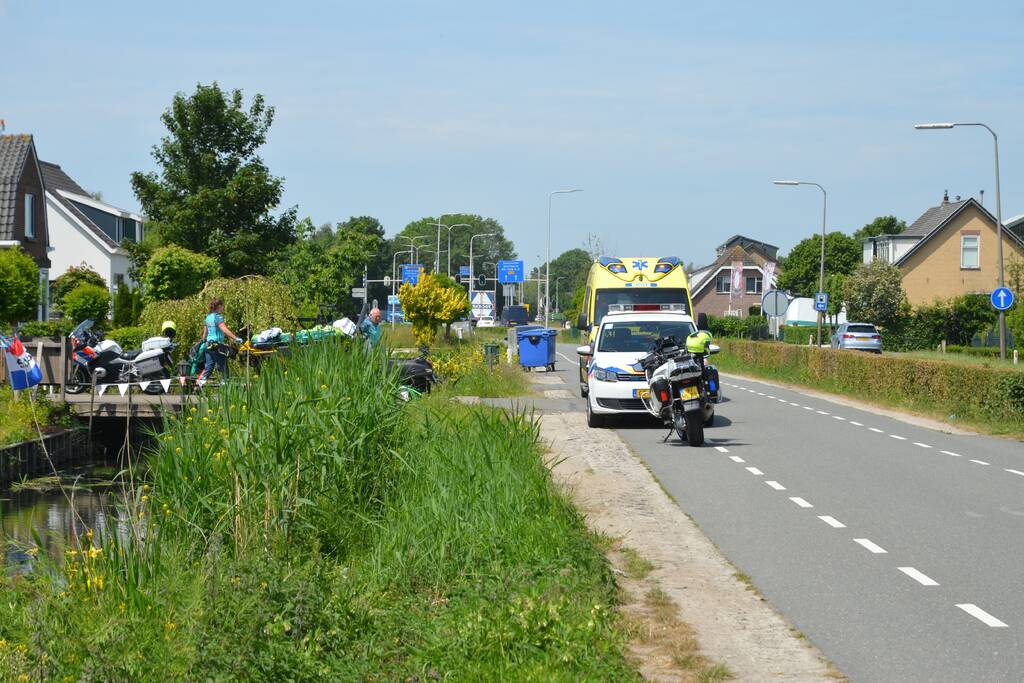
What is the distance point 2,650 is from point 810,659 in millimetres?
4126

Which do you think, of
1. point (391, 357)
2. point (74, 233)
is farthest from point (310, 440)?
point (74, 233)

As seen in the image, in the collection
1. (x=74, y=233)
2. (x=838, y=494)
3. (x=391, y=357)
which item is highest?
(x=74, y=233)

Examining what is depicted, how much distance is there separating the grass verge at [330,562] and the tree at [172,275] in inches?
928

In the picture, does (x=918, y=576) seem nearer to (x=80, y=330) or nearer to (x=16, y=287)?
(x=80, y=330)

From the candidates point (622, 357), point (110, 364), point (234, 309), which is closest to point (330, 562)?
point (622, 357)

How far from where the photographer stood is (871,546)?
936 cm

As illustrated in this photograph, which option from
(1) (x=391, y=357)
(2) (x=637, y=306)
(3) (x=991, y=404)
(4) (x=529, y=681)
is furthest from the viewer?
(2) (x=637, y=306)

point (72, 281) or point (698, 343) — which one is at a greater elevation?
point (72, 281)

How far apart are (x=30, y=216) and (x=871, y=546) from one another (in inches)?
1751

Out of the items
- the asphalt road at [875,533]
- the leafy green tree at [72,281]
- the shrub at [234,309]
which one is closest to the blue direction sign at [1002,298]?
the asphalt road at [875,533]

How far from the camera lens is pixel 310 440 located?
34.1ft

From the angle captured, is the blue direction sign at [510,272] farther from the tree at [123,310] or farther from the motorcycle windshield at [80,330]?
the motorcycle windshield at [80,330]

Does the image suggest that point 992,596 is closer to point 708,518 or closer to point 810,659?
point 810,659

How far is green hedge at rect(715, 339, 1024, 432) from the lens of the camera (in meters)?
20.5
